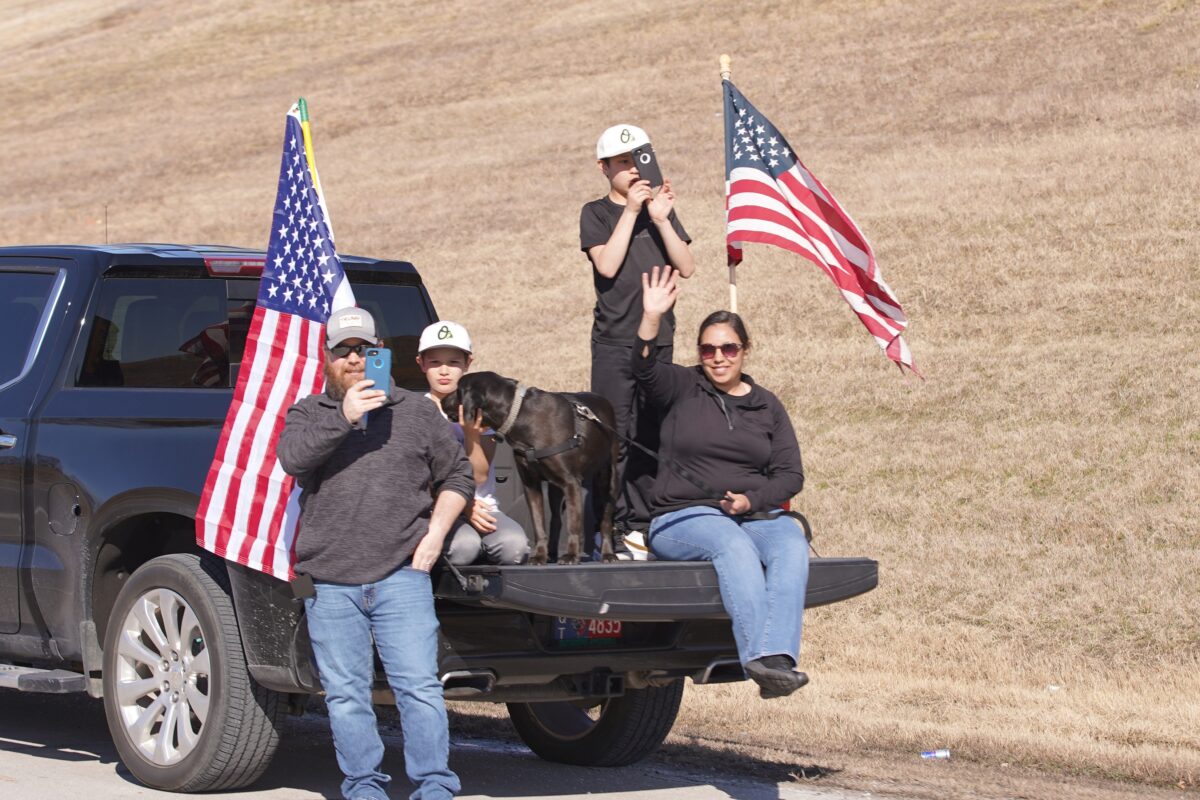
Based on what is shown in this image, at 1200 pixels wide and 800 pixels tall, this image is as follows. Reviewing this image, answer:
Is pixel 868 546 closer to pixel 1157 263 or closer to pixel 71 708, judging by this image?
pixel 71 708

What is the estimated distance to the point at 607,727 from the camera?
728cm

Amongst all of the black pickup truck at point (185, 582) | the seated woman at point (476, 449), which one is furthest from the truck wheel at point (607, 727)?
the seated woman at point (476, 449)

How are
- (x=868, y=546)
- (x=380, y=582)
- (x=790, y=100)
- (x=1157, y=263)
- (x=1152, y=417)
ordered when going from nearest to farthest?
(x=380, y=582)
(x=868, y=546)
(x=1152, y=417)
(x=1157, y=263)
(x=790, y=100)

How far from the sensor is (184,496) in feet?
20.1

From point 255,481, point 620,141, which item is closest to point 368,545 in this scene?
point 255,481

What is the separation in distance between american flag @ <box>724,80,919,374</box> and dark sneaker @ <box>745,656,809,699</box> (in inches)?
96.8

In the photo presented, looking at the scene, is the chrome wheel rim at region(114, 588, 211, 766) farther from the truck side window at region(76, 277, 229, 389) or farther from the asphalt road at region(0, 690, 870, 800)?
the truck side window at region(76, 277, 229, 389)

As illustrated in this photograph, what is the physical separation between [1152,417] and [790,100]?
1928cm

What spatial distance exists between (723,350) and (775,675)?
133 cm

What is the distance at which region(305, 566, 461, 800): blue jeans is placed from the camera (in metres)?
5.59

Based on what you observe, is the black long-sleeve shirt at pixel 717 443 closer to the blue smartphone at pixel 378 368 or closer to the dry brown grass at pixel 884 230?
the blue smartphone at pixel 378 368

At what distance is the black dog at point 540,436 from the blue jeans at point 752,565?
0.36m

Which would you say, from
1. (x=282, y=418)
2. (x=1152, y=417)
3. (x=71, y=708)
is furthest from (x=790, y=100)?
(x=282, y=418)

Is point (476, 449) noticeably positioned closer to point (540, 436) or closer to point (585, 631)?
A: point (540, 436)
